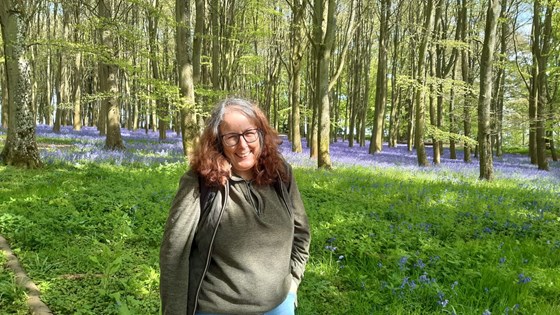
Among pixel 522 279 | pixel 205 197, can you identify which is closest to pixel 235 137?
Answer: pixel 205 197

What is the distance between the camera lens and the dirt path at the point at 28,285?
333 centimetres

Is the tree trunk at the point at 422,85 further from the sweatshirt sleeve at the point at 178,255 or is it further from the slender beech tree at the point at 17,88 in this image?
the sweatshirt sleeve at the point at 178,255

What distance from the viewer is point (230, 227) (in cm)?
189

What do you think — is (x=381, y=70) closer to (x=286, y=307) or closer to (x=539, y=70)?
(x=539, y=70)

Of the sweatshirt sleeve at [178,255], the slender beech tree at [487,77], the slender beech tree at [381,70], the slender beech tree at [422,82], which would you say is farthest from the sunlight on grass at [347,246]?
the slender beech tree at [381,70]

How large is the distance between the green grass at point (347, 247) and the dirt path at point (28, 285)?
0.08 m

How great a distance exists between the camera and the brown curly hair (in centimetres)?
190

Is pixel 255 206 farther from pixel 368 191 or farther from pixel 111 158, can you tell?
pixel 111 158

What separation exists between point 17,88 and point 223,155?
9.83 m

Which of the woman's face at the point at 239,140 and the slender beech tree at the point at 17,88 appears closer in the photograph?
the woman's face at the point at 239,140

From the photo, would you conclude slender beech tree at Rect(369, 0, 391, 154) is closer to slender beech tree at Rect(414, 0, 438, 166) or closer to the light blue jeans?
slender beech tree at Rect(414, 0, 438, 166)

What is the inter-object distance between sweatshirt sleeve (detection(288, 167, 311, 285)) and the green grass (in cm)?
120

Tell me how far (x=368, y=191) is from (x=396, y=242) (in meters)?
3.55

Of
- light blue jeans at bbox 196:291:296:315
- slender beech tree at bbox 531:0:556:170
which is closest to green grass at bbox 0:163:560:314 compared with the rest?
light blue jeans at bbox 196:291:296:315
